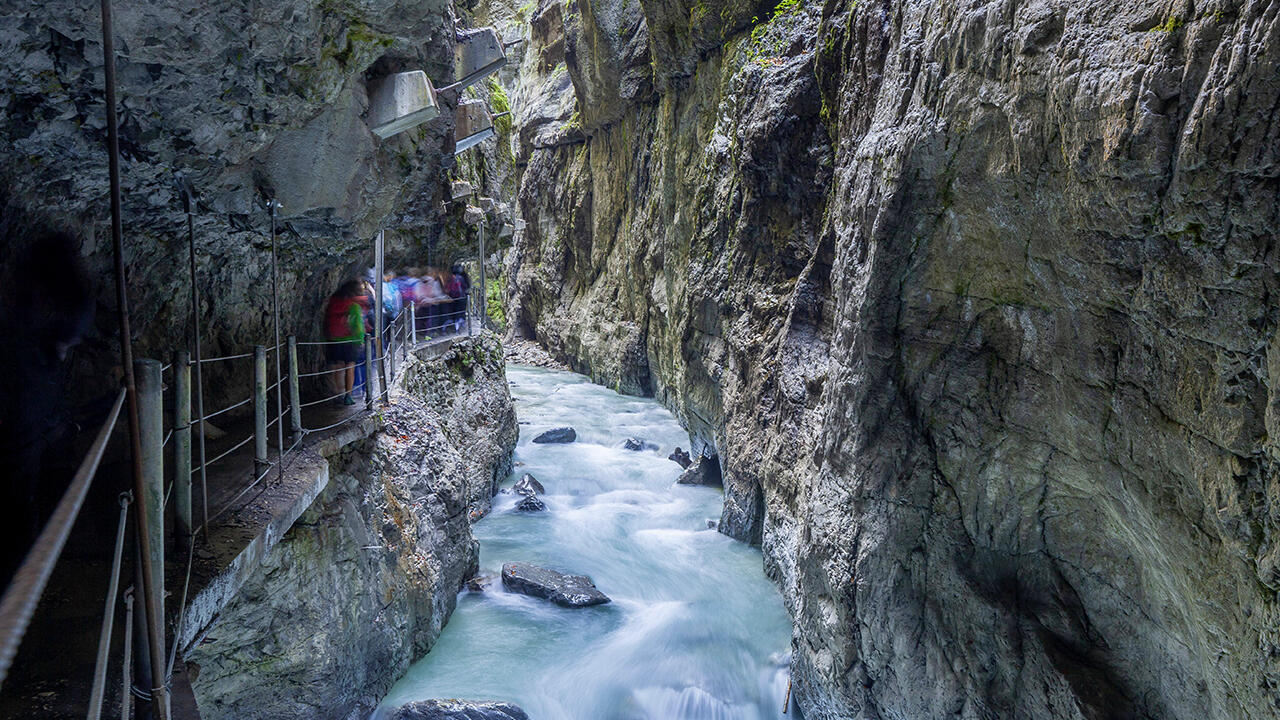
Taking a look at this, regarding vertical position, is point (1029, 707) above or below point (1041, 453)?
below

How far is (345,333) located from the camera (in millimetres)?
8164

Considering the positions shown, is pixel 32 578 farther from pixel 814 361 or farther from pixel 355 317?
pixel 814 361

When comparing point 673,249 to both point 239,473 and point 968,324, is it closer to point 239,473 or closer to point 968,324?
point 968,324

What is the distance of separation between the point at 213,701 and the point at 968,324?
20.5 feet

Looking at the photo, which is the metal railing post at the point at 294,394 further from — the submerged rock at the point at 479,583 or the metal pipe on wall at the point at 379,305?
the submerged rock at the point at 479,583

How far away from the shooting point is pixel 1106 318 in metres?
4.21

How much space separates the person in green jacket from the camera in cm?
802

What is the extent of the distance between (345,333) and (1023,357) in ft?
22.3

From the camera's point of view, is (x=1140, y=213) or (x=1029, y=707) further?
(x=1029, y=707)

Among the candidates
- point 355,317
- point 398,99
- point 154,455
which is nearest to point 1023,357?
point 398,99

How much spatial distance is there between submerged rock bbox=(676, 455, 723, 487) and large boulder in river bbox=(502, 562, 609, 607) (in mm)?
4654

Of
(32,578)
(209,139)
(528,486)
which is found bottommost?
(528,486)

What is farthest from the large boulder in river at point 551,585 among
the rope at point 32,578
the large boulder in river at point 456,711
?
the rope at point 32,578

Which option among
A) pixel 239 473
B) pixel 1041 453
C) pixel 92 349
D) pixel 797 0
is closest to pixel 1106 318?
pixel 1041 453
